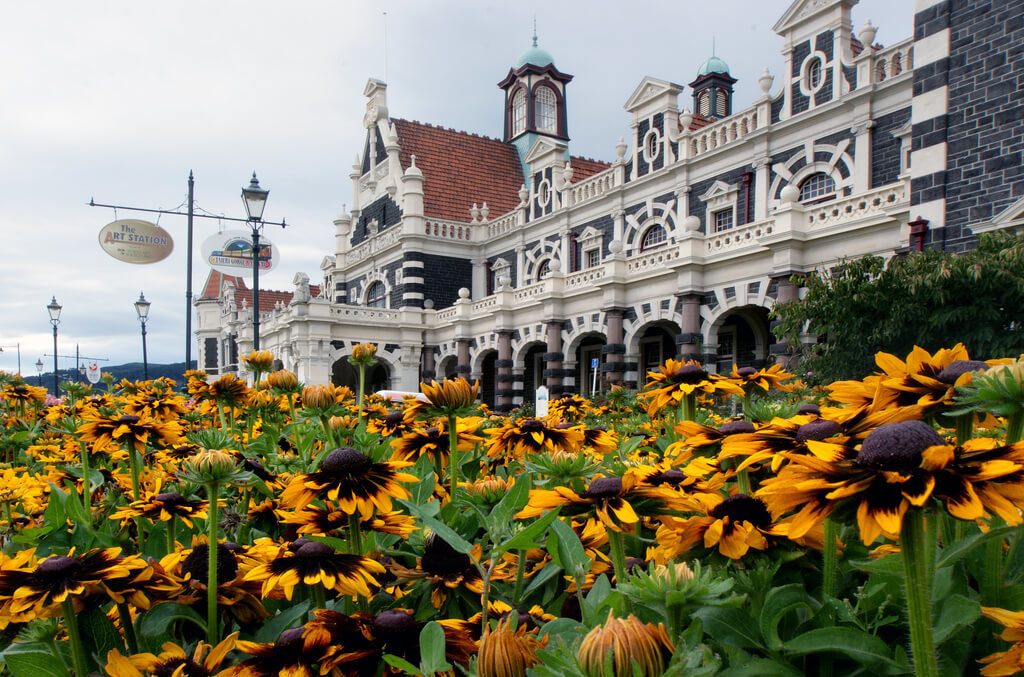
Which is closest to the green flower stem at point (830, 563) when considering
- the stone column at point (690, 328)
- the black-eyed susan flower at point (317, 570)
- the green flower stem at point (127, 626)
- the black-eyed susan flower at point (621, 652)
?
the black-eyed susan flower at point (621, 652)

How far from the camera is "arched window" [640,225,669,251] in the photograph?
20.1m

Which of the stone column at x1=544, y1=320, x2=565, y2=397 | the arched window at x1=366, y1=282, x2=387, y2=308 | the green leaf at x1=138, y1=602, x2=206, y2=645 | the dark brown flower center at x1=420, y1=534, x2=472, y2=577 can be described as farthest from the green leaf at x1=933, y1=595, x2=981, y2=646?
the arched window at x1=366, y1=282, x2=387, y2=308

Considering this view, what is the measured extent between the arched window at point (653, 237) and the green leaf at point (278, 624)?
64.2 ft

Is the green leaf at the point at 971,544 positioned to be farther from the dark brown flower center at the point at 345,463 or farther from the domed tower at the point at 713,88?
the domed tower at the point at 713,88

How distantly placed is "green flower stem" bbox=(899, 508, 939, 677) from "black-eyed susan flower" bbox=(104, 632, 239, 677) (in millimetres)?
964

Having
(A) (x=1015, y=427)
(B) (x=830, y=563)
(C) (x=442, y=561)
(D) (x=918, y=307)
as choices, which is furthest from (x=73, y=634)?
(D) (x=918, y=307)

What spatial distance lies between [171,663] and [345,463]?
41 cm

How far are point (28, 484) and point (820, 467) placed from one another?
2456 millimetres

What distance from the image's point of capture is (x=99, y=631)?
4.00 ft

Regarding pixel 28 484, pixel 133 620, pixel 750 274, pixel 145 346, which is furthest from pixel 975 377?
pixel 145 346

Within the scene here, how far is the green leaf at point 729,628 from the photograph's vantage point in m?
0.93

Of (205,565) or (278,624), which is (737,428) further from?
(205,565)

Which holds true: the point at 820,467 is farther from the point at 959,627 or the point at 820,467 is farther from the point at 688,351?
A: the point at 688,351

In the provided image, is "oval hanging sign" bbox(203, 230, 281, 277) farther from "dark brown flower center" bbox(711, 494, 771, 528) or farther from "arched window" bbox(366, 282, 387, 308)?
"dark brown flower center" bbox(711, 494, 771, 528)
